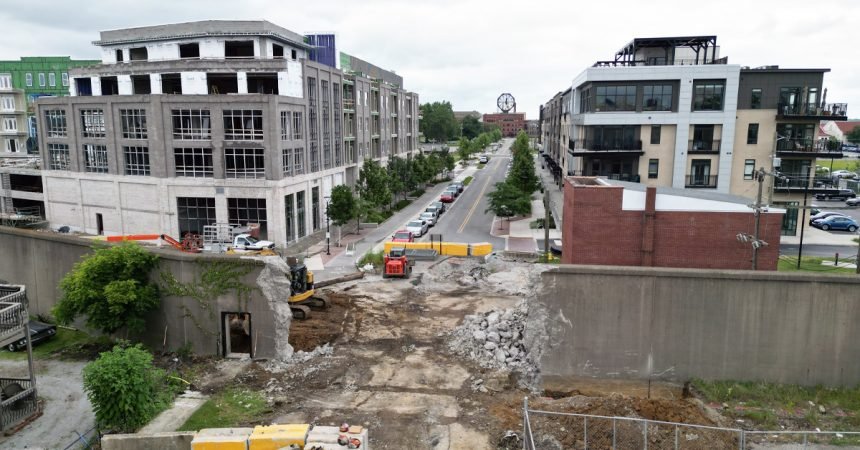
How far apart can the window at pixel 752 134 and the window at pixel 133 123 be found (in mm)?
54666

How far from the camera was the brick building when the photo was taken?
2809cm

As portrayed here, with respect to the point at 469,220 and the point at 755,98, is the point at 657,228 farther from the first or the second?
the point at 469,220

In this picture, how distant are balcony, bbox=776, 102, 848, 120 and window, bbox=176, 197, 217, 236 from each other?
2035 inches

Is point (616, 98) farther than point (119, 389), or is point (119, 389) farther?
point (616, 98)

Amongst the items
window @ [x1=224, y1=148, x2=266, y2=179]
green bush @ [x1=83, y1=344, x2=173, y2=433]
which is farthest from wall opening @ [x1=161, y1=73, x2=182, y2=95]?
green bush @ [x1=83, y1=344, x2=173, y2=433]

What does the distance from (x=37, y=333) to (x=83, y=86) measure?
41.8m

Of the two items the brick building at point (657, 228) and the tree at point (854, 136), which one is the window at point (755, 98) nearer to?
the brick building at point (657, 228)

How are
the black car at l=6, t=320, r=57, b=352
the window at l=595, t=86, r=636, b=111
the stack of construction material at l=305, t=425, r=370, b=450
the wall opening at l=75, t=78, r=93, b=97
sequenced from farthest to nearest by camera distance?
the wall opening at l=75, t=78, r=93, b=97
the window at l=595, t=86, r=636, b=111
the black car at l=6, t=320, r=57, b=352
the stack of construction material at l=305, t=425, r=370, b=450

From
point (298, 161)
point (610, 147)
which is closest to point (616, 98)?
point (610, 147)

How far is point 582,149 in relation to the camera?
5678cm

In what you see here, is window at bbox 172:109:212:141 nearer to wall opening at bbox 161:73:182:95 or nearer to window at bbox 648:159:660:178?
wall opening at bbox 161:73:182:95

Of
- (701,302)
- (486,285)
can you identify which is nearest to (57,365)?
(486,285)

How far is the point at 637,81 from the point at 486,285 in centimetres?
2825

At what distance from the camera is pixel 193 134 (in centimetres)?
4978
